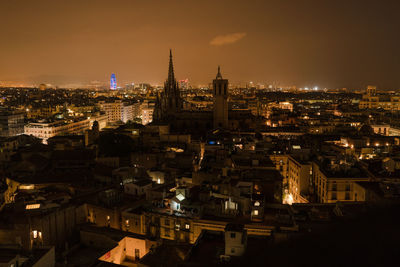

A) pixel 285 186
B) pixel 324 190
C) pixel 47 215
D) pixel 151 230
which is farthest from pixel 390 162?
pixel 47 215

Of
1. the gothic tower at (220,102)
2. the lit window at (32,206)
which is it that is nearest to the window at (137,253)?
the lit window at (32,206)

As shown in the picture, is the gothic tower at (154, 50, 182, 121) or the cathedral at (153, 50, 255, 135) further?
the gothic tower at (154, 50, 182, 121)

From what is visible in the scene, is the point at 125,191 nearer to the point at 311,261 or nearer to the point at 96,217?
the point at 96,217

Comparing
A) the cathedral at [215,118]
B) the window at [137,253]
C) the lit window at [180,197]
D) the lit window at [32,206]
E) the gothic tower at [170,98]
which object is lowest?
the window at [137,253]

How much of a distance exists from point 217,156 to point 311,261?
18194 mm

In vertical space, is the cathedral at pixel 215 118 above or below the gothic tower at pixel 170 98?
below

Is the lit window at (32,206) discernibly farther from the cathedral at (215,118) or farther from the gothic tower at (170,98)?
the gothic tower at (170,98)

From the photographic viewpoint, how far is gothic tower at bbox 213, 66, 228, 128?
3881cm

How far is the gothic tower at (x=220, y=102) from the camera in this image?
1528 inches

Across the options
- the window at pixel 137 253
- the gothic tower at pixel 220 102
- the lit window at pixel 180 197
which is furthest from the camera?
the gothic tower at pixel 220 102

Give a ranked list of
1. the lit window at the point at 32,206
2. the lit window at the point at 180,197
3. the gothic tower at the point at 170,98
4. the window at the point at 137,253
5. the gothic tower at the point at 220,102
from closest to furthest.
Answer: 1. the window at the point at 137,253
2. the lit window at the point at 180,197
3. the lit window at the point at 32,206
4. the gothic tower at the point at 220,102
5. the gothic tower at the point at 170,98

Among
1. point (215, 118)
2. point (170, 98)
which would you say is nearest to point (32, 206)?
point (215, 118)

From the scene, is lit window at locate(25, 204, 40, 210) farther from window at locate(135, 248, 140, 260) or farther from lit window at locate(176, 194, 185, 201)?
lit window at locate(176, 194, 185, 201)

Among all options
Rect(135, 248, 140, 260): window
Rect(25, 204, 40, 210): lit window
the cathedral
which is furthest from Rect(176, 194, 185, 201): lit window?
the cathedral
